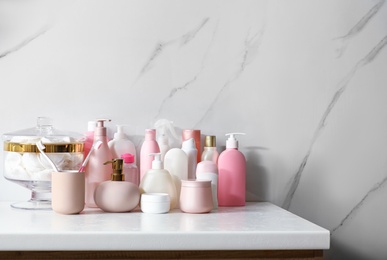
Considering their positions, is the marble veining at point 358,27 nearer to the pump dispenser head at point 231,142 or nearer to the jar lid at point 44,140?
the pump dispenser head at point 231,142

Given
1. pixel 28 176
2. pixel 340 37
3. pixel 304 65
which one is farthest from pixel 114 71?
pixel 340 37

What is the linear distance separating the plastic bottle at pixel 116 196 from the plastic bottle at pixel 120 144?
0.56 ft

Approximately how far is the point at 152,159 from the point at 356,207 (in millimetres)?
→ 644

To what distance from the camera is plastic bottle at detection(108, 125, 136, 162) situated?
164 centimetres

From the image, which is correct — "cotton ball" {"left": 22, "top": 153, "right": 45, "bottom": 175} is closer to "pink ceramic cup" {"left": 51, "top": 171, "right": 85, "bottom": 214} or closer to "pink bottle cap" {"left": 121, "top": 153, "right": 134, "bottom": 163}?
"pink ceramic cup" {"left": 51, "top": 171, "right": 85, "bottom": 214}

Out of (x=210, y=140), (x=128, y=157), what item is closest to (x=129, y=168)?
(x=128, y=157)

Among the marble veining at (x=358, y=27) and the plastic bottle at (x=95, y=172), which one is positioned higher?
the marble veining at (x=358, y=27)

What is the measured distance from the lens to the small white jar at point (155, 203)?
4.81ft

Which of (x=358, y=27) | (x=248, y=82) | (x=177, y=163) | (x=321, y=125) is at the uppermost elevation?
(x=358, y=27)

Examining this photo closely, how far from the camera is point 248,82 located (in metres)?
1.76

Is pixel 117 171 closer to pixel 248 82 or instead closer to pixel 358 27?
pixel 248 82

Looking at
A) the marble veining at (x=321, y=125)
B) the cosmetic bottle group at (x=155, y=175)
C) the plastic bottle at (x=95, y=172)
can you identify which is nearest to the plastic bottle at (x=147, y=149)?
the cosmetic bottle group at (x=155, y=175)

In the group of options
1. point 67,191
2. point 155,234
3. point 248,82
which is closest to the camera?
point 155,234

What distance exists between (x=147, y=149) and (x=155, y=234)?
460mm
